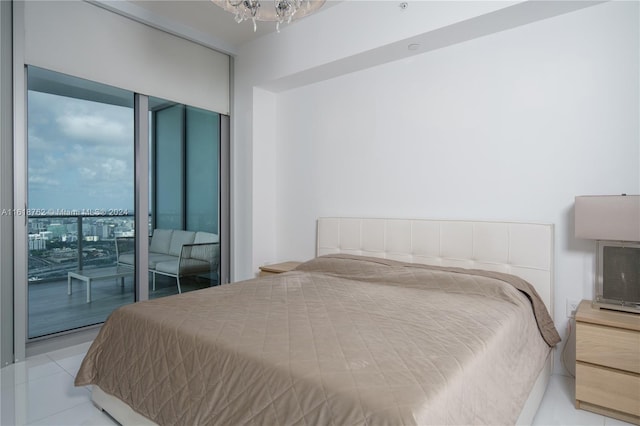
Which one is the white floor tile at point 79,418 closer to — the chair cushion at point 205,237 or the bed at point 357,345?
the bed at point 357,345

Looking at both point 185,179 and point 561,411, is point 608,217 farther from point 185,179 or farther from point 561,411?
point 185,179

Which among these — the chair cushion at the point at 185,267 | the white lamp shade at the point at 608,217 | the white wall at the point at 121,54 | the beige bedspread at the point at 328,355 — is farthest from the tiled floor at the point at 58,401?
the white wall at the point at 121,54

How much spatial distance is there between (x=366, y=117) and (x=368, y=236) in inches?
43.1

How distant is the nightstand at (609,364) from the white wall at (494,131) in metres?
0.48

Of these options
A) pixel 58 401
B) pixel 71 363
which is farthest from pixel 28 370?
pixel 58 401

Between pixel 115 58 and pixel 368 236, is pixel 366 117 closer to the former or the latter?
pixel 368 236

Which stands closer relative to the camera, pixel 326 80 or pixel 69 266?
pixel 69 266

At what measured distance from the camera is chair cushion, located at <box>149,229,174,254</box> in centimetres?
342

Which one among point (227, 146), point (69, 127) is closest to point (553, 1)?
point (227, 146)

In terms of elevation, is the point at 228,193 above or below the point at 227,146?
below

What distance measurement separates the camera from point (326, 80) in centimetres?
360

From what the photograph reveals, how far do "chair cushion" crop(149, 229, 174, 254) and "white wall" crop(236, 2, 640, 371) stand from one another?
4.53ft

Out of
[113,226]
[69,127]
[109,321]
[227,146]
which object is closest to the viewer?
[109,321]

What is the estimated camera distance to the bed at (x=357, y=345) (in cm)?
112
